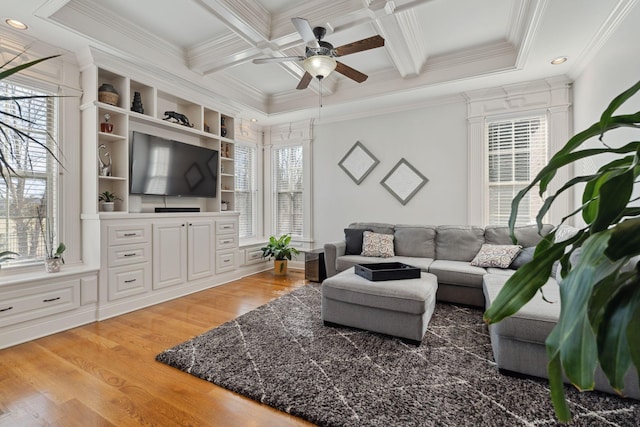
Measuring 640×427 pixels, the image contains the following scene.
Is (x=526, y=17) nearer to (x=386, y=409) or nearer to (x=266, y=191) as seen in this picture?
(x=386, y=409)

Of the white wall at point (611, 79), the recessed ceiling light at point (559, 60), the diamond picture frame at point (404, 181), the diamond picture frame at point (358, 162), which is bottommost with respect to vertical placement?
the diamond picture frame at point (404, 181)

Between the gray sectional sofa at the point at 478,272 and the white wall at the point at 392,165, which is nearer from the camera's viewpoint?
the gray sectional sofa at the point at 478,272

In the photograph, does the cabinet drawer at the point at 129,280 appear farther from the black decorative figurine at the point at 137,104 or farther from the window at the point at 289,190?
the window at the point at 289,190

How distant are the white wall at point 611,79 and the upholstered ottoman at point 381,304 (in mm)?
1848

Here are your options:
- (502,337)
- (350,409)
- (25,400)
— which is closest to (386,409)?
(350,409)

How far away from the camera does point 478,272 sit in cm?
327

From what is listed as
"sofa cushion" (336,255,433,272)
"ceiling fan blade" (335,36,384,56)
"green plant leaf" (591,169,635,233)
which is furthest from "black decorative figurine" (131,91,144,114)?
"green plant leaf" (591,169,635,233)

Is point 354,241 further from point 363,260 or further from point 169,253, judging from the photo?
point 169,253

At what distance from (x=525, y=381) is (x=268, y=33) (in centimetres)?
359

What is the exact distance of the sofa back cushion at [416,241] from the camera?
4.09 meters

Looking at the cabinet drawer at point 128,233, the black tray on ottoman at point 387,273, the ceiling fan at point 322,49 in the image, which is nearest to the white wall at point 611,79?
the black tray on ottoman at point 387,273

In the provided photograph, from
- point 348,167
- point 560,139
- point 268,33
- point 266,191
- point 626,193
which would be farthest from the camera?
point 266,191

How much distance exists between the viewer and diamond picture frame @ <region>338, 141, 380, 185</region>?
16.0ft

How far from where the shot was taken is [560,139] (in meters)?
3.77
